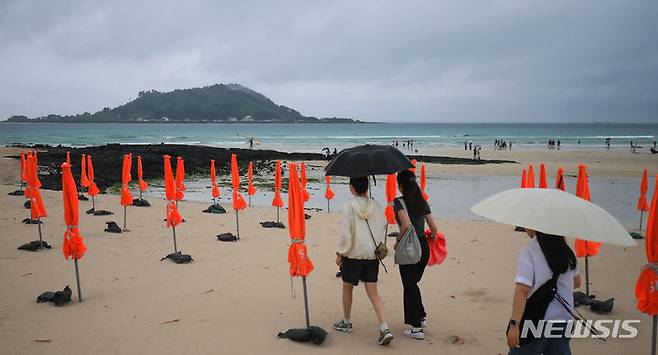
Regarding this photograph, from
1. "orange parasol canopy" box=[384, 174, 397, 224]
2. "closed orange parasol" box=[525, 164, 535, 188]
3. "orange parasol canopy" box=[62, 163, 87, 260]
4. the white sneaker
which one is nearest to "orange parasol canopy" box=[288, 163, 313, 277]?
the white sneaker

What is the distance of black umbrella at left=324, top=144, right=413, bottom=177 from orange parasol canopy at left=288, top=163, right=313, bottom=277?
414mm

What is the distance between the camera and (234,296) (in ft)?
21.9

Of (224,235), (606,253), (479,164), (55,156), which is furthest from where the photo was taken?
(479,164)

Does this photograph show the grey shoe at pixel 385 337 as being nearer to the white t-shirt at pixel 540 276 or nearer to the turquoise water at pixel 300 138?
the white t-shirt at pixel 540 276

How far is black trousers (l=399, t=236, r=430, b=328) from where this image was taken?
17.0 ft

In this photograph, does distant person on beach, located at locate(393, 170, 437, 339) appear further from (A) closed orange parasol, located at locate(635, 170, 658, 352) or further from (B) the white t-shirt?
(A) closed orange parasol, located at locate(635, 170, 658, 352)

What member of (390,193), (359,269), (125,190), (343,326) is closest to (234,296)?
(343,326)

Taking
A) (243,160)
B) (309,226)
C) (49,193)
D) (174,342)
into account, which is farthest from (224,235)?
(243,160)

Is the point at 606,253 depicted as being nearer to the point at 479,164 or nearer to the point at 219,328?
the point at 219,328

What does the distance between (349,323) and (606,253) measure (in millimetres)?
6668

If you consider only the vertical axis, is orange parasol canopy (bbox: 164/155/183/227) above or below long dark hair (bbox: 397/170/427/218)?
below

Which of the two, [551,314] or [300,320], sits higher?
[551,314]

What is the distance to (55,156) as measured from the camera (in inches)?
1227

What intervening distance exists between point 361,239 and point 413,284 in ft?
3.16
